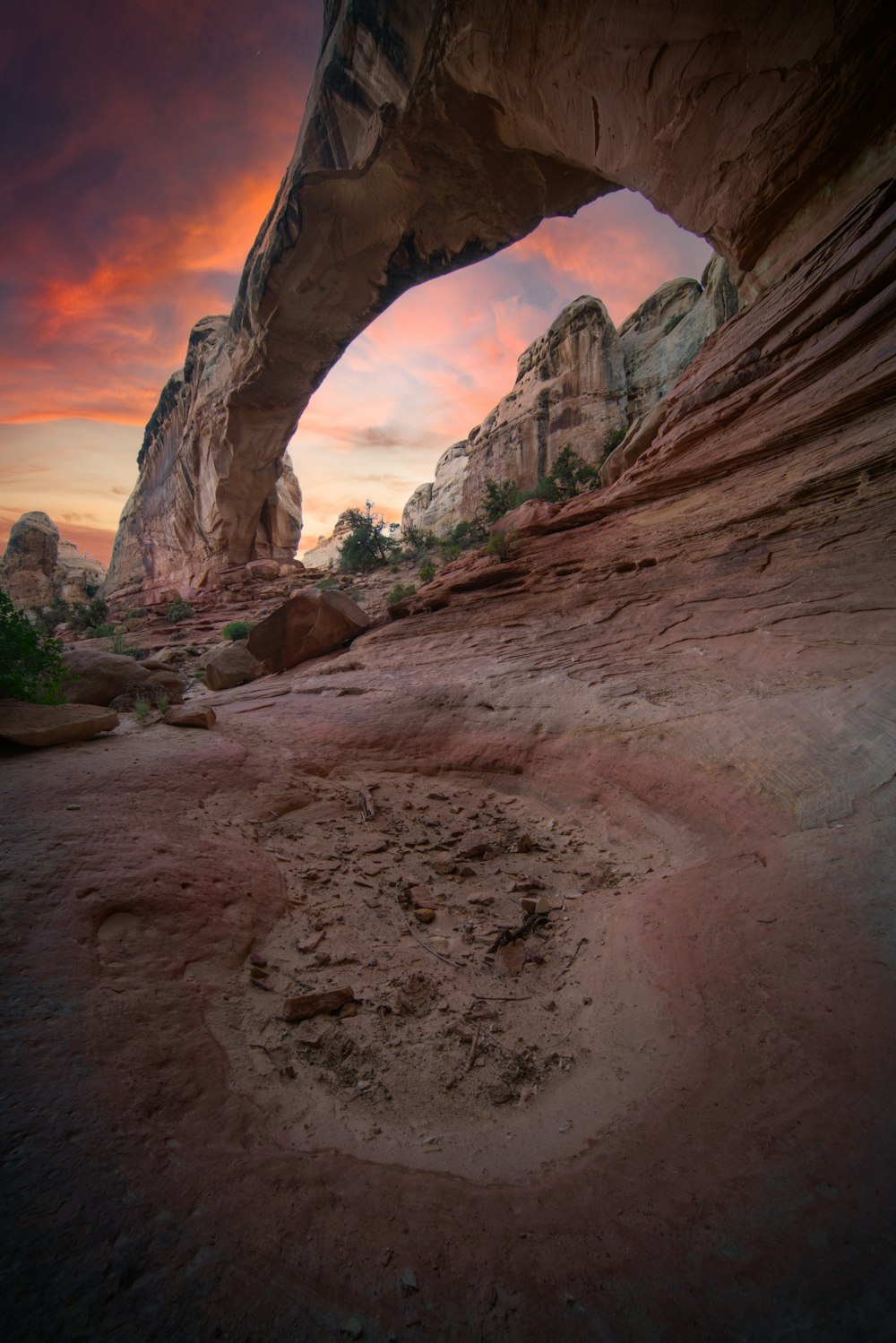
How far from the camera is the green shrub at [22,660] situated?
18.3ft

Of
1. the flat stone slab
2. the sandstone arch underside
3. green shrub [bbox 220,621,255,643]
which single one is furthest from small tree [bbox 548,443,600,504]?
the flat stone slab

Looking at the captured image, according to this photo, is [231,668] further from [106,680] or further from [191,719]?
[191,719]

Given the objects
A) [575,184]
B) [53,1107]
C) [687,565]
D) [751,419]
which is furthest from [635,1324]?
[575,184]

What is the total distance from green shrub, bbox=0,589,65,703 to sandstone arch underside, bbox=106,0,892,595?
40.9 feet

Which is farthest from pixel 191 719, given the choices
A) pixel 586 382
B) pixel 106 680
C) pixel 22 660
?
pixel 586 382

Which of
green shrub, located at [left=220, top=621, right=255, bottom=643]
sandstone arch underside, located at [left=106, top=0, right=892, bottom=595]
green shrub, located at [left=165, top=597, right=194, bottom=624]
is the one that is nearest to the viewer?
sandstone arch underside, located at [left=106, top=0, right=892, bottom=595]

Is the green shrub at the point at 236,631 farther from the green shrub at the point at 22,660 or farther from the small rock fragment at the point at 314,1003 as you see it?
the small rock fragment at the point at 314,1003

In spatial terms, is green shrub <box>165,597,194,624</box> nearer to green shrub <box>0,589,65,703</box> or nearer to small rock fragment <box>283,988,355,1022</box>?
green shrub <box>0,589,65,703</box>

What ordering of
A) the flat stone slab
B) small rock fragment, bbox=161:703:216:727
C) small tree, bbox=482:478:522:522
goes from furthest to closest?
small tree, bbox=482:478:522:522 < small rock fragment, bbox=161:703:216:727 < the flat stone slab

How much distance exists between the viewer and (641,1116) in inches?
78.5

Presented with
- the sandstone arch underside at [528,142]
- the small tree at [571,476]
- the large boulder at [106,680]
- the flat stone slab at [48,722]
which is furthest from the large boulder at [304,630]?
the small tree at [571,476]

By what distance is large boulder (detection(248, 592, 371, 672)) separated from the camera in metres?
11.4

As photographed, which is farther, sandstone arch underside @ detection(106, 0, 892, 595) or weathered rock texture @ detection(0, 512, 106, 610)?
weathered rock texture @ detection(0, 512, 106, 610)

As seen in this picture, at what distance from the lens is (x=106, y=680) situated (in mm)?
8289
